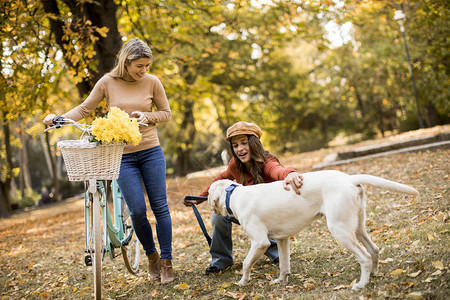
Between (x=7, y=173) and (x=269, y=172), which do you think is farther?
(x=7, y=173)

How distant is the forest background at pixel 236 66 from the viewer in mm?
8352

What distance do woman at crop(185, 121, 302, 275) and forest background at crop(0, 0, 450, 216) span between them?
14.3ft

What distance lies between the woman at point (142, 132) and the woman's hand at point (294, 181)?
4.75 ft

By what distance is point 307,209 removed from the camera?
121 inches

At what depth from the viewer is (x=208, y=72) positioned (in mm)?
14531

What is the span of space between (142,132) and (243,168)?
1.11 metres

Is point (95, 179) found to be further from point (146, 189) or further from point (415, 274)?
point (415, 274)

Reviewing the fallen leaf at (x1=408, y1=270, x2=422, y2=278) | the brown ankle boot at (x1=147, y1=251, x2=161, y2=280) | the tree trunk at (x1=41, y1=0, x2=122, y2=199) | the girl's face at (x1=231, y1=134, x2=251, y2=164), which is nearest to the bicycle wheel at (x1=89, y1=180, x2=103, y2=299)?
the brown ankle boot at (x1=147, y1=251, x2=161, y2=280)

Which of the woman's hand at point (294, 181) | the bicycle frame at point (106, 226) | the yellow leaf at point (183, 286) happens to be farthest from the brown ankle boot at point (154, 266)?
the woman's hand at point (294, 181)

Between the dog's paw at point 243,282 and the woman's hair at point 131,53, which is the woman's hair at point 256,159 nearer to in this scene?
the dog's paw at point 243,282

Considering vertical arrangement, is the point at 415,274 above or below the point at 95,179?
below

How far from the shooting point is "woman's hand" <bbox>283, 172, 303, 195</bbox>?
10.0ft

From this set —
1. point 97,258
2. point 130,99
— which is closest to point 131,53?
point 130,99

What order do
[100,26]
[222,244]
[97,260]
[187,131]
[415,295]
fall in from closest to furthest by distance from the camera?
[415,295], [97,260], [222,244], [100,26], [187,131]
